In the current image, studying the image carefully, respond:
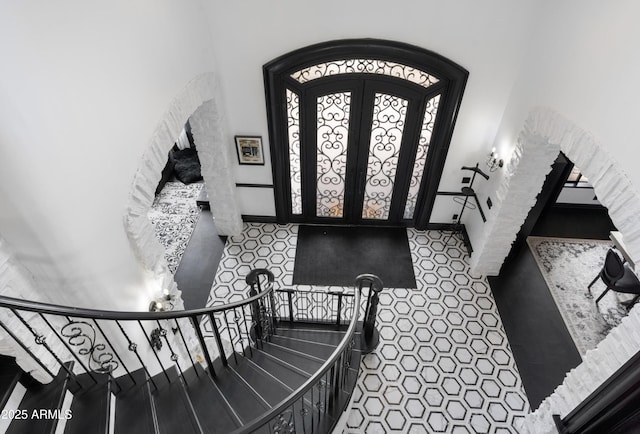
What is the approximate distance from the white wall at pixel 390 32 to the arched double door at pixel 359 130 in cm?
15

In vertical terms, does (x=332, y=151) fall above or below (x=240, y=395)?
above

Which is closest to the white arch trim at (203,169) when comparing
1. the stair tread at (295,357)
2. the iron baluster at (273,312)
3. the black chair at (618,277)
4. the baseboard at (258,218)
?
the baseboard at (258,218)

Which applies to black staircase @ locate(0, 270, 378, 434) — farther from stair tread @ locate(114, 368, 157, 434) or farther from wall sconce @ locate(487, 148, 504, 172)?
wall sconce @ locate(487, 148, 504, 172)

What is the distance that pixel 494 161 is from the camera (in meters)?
5.20

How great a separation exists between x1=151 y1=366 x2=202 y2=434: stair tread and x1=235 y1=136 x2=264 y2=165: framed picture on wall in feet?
11.2

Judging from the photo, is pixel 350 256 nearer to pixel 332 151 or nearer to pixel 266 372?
pixel 332 151

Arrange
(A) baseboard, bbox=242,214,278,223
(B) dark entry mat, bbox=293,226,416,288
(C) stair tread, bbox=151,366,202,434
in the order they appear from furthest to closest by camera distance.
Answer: (A) baseboard, bbox=242,214,278,223 → (B) dark entry mat, bbox=293,226,416,288 → (C) stair tread, bbox=151,366,202,434

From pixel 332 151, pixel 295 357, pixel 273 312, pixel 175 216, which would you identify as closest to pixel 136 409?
pixel 295 357

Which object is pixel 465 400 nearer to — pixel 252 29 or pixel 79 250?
pixel 79 250

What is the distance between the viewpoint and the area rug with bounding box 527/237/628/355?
5027 mm

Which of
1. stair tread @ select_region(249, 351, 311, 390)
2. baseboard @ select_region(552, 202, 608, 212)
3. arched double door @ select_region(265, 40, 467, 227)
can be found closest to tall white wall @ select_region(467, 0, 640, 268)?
arched double door @ select_region(265, 40, 467, 227)

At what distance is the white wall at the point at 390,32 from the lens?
4297 millimetres

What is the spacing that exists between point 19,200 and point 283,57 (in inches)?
133

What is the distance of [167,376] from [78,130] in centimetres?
193
